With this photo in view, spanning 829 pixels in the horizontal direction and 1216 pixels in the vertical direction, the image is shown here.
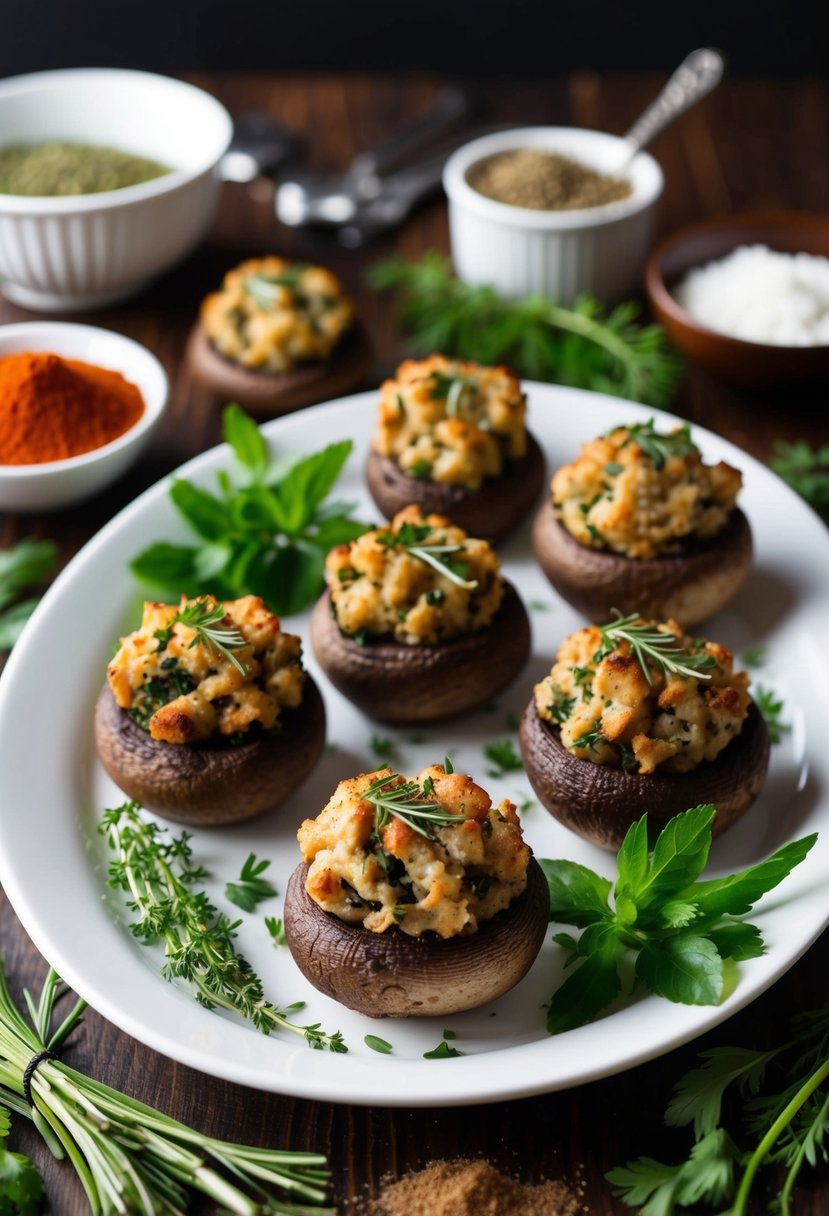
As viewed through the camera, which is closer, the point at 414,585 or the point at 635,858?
the point at 635,858

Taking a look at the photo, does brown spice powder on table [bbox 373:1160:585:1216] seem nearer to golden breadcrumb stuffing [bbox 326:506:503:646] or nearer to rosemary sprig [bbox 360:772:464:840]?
rosemary sprig [bbox 360:772:464:840]

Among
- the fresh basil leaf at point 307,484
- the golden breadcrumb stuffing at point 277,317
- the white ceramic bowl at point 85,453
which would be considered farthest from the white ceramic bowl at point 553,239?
the fresh basil leaf at point 307,484

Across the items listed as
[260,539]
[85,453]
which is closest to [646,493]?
[260,539]

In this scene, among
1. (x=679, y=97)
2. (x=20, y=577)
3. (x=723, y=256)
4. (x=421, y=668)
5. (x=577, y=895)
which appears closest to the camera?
(x=577, y=895)

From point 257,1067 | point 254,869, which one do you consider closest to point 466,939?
point 257,1067

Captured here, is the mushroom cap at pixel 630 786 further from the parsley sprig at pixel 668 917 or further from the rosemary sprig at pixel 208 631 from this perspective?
the rosemary sprig at pixel 208 631

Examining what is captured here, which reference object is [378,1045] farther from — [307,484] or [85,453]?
→ [85,453]
